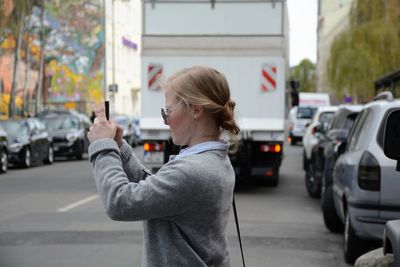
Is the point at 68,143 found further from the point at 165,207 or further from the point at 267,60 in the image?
the point at 165,207

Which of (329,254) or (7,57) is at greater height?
(7,57)

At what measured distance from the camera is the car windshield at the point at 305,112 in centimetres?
4494

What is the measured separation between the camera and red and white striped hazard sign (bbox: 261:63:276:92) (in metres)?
15.6

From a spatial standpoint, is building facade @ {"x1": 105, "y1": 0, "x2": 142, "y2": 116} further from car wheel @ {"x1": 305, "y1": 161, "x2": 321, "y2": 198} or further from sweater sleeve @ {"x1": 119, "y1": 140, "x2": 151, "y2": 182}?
sweater sleeve @ {"x1": 119, "y1": 140, "x2": 151, "y2": 182}

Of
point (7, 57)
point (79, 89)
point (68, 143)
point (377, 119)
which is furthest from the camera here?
point (79, 89)

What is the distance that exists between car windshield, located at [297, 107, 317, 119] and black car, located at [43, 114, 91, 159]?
16734 mm

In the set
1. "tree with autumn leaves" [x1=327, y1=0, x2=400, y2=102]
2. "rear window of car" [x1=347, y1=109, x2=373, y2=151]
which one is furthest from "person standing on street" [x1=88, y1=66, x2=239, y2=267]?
"tree with autumn leaves" [x1=327, y1=0, x2=400, y2=102]

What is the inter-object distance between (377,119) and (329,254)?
165cm

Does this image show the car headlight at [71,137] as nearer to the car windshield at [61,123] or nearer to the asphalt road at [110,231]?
the car windshield at [61,123]

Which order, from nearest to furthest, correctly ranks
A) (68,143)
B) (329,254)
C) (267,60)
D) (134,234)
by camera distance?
1. (329,254)
2. (134,234)
3. (267,60)
4. (68,143)

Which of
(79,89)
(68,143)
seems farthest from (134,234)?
(79,89)

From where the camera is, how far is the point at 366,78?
42125 millimetres

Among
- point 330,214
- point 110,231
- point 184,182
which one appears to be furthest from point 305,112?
point 184,182

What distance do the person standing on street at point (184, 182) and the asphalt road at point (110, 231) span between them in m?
5.43
